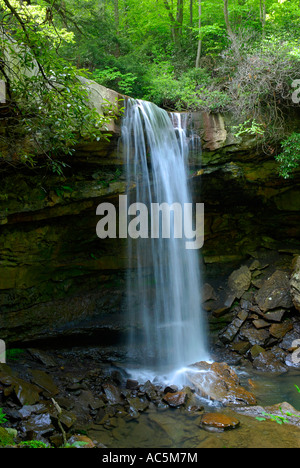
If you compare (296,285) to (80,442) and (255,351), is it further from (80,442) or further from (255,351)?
(80,442)

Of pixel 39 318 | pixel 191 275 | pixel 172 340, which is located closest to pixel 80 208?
pixel 39 318

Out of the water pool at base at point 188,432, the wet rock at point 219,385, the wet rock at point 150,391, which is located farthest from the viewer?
the wet rock at point 150,391

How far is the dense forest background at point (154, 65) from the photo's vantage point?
4.42 m

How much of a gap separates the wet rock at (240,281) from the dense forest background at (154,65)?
9.96 feet

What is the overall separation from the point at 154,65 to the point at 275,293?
784cm

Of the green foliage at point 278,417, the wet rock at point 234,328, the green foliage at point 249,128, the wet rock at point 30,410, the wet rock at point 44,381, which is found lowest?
the green foliage at point 278,417

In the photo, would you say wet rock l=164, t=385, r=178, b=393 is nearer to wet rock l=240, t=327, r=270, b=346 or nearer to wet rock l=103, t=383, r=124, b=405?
wet rock l=103, t=383, r=124, b=405

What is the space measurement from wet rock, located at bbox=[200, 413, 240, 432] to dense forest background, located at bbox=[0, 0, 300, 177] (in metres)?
4.51

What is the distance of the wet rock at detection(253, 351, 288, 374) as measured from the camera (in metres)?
6.71

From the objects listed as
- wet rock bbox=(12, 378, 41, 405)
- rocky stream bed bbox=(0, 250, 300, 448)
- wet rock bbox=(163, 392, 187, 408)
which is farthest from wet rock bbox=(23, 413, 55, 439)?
wet rock bbox=(163, 392, 187, 408)

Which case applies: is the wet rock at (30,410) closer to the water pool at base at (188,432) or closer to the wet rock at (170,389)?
the water pool at base at (188,432)

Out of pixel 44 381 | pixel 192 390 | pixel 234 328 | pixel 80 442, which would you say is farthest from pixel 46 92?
pixel 234 328

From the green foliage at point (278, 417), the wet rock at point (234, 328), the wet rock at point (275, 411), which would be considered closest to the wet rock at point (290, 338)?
the wet rock at point (234, 328)

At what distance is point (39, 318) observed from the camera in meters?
7.28
